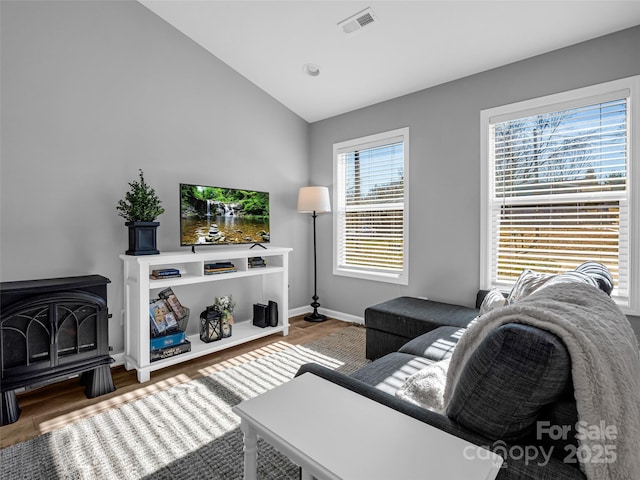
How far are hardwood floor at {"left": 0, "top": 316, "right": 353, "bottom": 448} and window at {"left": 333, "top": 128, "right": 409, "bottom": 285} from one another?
1.19m

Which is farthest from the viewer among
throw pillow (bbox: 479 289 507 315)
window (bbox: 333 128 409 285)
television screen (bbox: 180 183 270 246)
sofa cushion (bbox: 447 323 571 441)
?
window (bbox: 333 128 409 285)

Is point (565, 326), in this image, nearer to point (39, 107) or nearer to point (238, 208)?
point (238, 208)

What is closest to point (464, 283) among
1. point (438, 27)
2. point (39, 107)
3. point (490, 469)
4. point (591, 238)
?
point (591, 238)

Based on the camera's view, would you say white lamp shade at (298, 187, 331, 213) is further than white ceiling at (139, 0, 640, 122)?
Yes

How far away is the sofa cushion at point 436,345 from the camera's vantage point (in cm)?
187

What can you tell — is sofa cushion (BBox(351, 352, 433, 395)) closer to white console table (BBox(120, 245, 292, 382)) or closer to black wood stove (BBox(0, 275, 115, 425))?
white console table (BBox(120, 245, 292, 382))

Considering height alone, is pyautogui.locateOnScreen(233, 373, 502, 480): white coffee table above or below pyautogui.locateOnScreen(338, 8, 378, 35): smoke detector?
below

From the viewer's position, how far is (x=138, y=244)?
8.07ft

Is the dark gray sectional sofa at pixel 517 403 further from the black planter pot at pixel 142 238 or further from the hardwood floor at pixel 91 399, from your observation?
the black planter pot at pixel 142 238

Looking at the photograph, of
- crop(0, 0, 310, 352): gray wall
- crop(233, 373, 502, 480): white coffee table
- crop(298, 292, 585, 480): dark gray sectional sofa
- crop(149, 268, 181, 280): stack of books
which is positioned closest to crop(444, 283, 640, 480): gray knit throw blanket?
crop(298, 292, 585, 480): dark gray sectional sofa

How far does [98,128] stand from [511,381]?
3.09m

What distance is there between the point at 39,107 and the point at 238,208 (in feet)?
5.34

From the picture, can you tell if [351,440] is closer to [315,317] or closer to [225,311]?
[225,311]

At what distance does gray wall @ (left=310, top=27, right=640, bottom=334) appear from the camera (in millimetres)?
2428
